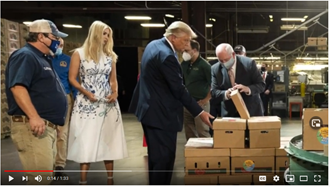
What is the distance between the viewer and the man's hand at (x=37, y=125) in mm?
2707

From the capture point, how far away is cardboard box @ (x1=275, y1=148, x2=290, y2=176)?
11.5 ft

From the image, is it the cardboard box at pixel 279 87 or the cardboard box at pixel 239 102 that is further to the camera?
the cardboard box at pixel 279 87

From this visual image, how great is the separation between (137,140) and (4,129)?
2286mm

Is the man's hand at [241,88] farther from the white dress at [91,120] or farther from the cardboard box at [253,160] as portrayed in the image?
the white dress at [91,120]

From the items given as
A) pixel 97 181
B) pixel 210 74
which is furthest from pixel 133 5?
pixel 97 181

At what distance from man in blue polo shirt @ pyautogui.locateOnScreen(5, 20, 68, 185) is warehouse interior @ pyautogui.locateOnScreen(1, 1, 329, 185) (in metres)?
0.60

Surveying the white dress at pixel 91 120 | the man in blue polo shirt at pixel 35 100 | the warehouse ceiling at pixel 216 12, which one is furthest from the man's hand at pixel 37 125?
the warehouse ceiling at pixel 216 12

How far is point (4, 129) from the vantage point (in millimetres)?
7402

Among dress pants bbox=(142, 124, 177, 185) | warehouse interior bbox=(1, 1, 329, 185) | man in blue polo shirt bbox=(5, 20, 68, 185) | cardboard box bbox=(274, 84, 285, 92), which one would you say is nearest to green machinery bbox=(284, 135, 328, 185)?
warehouse interior bbox=(1, 1, 329, 185)

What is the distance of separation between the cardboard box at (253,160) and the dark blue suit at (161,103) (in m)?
0.57

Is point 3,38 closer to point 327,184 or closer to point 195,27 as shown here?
point 195,27

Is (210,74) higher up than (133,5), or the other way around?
(133,5)

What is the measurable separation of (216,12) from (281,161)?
9795 millimetres

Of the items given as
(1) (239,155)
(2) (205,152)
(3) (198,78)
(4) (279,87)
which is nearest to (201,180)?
(2) (205,152)
